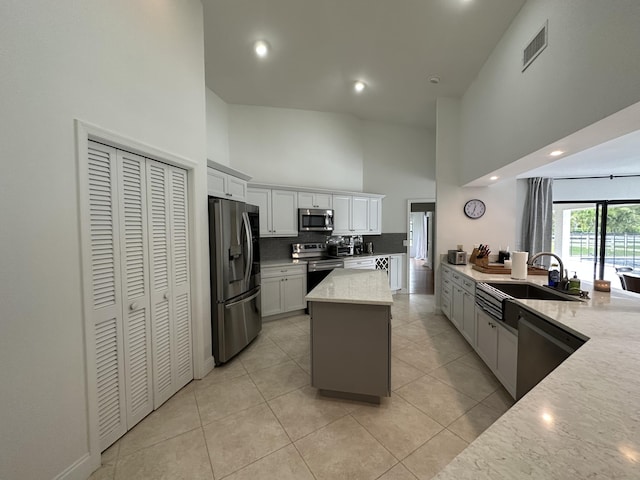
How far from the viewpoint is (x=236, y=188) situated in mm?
3473

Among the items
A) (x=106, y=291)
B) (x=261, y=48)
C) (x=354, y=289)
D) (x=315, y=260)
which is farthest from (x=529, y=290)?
(x=261, y=48)

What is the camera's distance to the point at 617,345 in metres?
1.22

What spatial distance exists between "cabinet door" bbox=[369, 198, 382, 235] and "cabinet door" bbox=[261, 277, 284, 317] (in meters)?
2.38

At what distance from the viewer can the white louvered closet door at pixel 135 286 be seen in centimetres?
186

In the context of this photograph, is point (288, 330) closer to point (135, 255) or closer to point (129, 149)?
point (135, 255)

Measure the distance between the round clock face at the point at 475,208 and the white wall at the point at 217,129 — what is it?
3.96 meters

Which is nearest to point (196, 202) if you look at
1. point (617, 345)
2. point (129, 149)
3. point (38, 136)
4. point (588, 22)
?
point (129, 149)

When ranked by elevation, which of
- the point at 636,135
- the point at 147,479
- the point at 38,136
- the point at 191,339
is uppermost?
the point at 636,135

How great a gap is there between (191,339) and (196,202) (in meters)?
1.27

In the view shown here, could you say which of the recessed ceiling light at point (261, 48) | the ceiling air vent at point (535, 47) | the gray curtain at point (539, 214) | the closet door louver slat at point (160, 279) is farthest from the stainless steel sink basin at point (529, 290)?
the recessed ceiling light at point (261, 48)

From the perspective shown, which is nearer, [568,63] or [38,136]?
[38,136]

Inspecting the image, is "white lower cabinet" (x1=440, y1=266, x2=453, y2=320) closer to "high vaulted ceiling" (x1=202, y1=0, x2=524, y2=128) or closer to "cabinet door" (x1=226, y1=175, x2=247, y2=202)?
"high vaulted ceiling" (x1=202, y1=0, x2=524, y2=128)

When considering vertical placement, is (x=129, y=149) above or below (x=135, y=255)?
above

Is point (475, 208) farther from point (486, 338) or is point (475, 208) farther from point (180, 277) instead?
point (180, 277)
